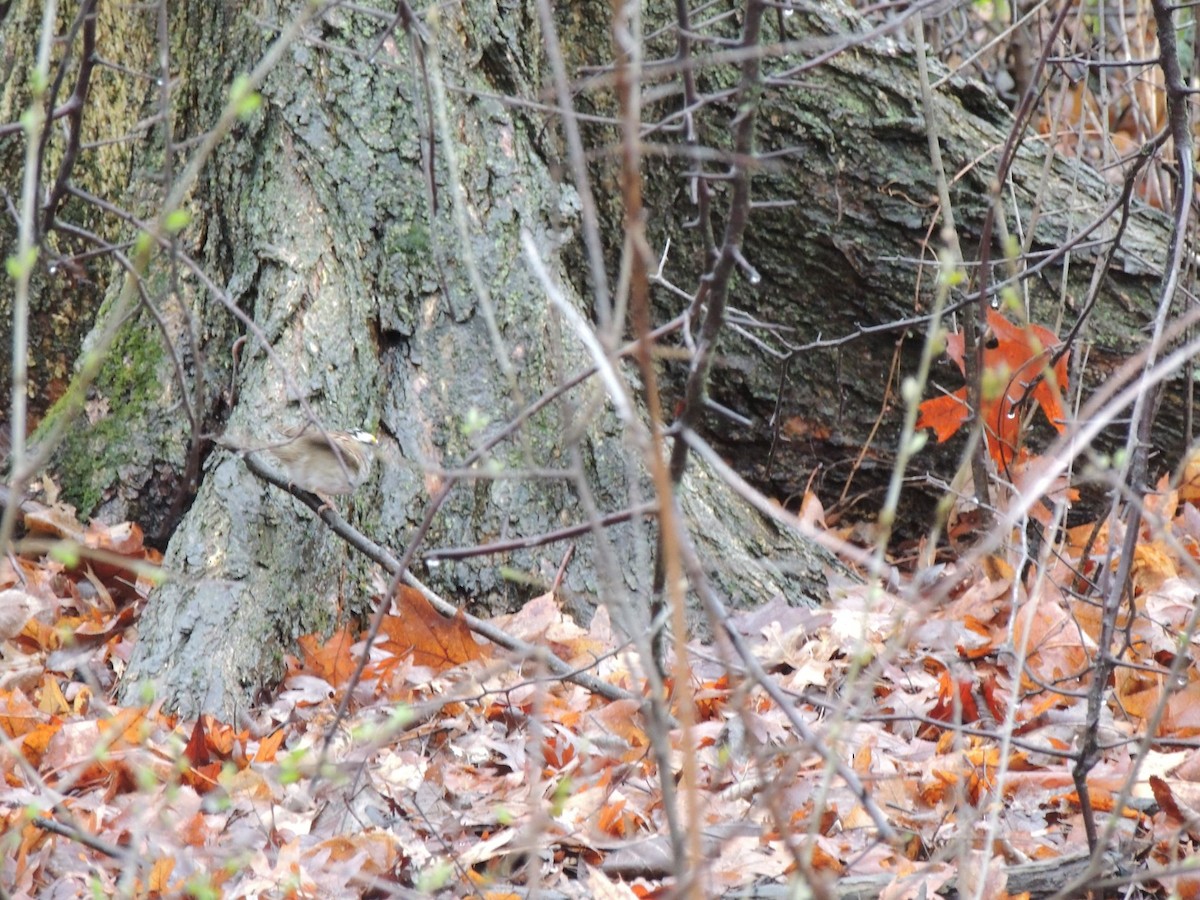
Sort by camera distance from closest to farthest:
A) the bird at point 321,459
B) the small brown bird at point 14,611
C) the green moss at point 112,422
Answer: the bird at point 321,459
the small brown bird at point 14,611
the green moss at point 112,422

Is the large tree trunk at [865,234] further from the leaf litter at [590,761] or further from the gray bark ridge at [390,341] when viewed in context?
the leaf litter at [590,761]

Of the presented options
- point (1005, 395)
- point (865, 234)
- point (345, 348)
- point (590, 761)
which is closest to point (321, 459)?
point (345, 348)

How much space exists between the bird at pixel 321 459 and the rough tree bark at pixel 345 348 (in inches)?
4.6

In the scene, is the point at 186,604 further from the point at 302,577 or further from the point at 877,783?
the point at 877,783

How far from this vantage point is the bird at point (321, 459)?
112 inches

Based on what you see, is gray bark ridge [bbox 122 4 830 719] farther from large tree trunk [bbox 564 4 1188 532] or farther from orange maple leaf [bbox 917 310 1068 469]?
large tree trunk [bbox 564 4 1188 532]

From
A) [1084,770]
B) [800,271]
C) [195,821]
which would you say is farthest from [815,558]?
[195,821]

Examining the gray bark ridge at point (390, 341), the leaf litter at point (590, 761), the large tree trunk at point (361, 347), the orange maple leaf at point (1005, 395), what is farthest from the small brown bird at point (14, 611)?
the orange maple leaf at point (1005, 395)

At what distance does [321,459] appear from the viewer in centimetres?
286

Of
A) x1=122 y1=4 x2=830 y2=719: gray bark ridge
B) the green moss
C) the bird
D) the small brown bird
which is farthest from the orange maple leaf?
the small brown bird

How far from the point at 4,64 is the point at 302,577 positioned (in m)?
2.12

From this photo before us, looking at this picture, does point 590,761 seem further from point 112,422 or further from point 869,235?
point 869,235

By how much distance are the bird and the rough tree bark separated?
118mm

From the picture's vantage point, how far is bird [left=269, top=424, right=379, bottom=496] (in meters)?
2.84
